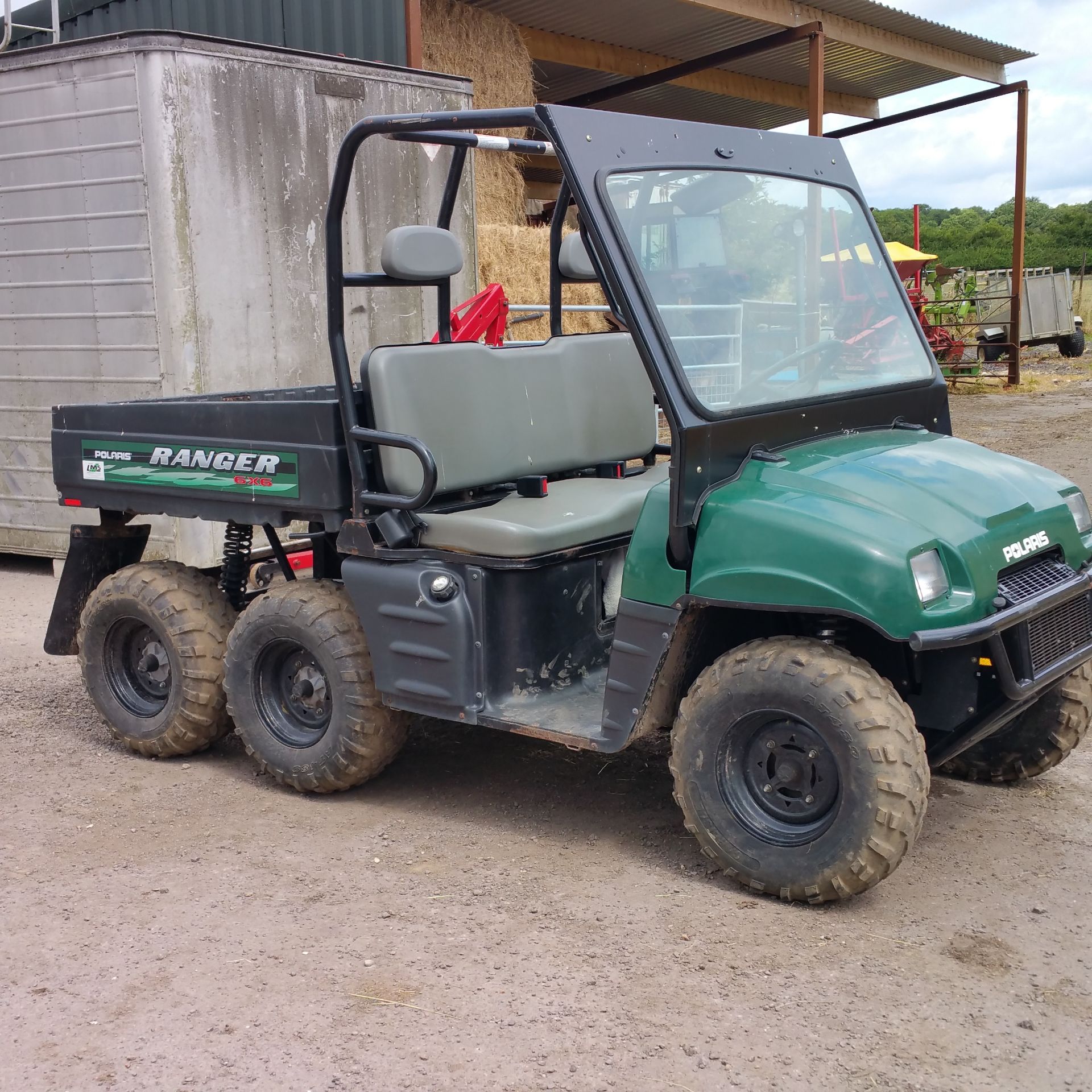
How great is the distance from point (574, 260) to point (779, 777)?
208 cm

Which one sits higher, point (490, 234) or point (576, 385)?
point (490, 234)

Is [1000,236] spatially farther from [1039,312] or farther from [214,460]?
[214,460]

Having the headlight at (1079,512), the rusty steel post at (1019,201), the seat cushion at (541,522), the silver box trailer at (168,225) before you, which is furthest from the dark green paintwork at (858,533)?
the rusty steel post at (1019,201)

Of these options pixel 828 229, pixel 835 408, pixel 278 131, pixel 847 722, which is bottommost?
pixel 847 722

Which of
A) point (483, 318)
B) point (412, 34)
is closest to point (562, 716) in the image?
point (483, 318)

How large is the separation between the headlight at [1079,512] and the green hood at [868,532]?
0.13 m

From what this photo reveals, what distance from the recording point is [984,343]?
19281 millimetres

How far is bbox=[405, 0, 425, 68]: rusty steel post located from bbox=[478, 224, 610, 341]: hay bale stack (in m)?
1.79

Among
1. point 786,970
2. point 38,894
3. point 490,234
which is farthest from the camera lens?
point 490,234

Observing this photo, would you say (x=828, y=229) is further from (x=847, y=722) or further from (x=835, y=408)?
(x=847, y=722)

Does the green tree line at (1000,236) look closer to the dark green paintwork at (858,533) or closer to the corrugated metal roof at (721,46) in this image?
the corrugated metal roof at (721,46)

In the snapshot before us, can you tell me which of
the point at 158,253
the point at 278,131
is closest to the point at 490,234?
the point at 278,131

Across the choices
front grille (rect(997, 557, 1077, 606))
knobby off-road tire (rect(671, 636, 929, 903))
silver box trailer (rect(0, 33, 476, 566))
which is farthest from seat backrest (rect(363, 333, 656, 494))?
silver box trailer (rect(0, 33, 476, 566))

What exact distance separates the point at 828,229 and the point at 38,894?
3.21 meters
